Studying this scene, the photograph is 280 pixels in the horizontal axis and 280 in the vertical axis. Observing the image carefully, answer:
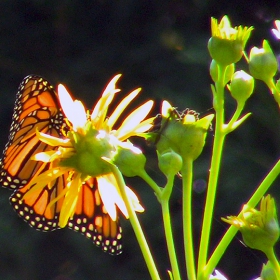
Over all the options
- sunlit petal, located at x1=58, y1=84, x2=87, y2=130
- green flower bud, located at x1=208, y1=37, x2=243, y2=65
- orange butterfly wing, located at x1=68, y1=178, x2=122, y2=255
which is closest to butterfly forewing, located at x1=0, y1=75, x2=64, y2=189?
orange butterfly wing, located at x1=68, y1=178, x2=122, y2=255

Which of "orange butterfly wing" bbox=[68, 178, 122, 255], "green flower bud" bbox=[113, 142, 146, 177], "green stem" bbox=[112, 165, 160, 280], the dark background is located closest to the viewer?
"green stem" bbox=[112, 165, 160, 280]

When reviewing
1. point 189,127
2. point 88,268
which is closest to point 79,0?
point 88,268

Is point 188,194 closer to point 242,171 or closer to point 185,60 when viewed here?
point 242,171

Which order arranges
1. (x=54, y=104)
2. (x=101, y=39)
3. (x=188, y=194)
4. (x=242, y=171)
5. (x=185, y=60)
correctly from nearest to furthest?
(x=188, y=194) < (x=54, y=104) < (x=242, y=171) < (x=185, y=60) < (x=101, y=39)

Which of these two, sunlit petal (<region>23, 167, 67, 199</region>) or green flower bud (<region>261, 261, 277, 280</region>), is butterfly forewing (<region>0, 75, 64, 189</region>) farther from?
green flower bud (<region>261, 261, 277, 280</region>)

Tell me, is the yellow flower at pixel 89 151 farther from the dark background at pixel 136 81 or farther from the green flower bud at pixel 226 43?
the dark background at pixel 136 81

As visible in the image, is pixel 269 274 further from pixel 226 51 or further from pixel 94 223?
pixel 94 223

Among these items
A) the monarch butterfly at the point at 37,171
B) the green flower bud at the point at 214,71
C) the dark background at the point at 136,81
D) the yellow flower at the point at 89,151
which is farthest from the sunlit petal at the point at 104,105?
the dark background at the point at 136,81
